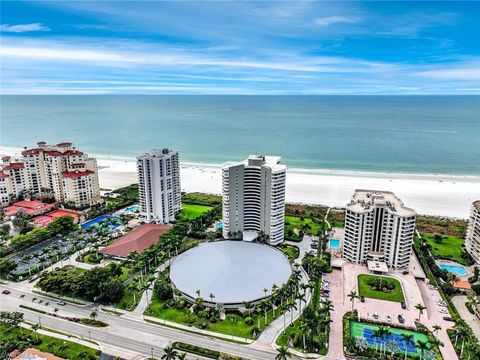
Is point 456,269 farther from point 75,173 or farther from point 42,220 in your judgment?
point 75,173

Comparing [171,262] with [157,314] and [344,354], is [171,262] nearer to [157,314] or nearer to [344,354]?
[157,314]

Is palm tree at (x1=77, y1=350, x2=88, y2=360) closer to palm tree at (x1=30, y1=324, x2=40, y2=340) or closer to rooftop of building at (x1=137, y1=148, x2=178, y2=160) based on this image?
palm tree at (x1=30, y1=324, x2=40, y2=340)

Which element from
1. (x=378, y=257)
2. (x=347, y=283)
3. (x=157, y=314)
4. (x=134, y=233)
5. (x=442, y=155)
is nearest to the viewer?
(x=157, y=314)

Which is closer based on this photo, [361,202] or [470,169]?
[361,202]

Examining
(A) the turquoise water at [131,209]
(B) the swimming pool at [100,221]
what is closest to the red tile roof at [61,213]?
(B) the swimming pool at [100,221]

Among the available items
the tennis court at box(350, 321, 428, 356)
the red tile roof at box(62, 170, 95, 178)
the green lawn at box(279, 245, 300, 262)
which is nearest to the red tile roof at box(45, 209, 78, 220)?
the red tile roof at box(62, 170, 95, 178)

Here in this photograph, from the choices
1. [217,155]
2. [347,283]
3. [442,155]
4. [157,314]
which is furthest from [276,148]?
[157,314]

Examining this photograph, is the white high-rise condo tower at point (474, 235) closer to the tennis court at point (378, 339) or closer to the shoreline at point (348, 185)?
the shoreline at point (348, 185)
